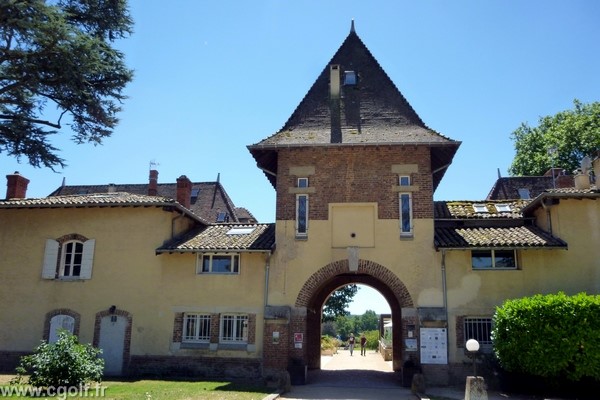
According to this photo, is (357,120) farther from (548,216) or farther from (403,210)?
(548,216)

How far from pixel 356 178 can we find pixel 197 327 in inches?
307

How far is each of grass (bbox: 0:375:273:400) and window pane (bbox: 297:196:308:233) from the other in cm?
553

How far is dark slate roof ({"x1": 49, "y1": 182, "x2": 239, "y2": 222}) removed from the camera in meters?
36.0

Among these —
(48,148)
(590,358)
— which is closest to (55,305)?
(48,148)

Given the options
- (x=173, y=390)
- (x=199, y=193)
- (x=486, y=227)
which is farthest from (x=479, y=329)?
(x=199, y=193)

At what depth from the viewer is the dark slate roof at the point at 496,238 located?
658 inches

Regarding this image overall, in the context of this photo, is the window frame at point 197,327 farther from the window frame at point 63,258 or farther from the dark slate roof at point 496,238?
the dark slate roof at point 496,238

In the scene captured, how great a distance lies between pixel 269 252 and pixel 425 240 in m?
5.40

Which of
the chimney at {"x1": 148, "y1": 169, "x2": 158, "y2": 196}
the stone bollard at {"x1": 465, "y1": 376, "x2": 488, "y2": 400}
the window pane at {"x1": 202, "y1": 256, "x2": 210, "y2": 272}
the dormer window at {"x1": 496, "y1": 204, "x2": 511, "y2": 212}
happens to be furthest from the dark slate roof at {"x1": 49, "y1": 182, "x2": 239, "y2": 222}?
the stone bollard at {"x1": 465, "y1": 376, "x2": 488, "y2": 400}

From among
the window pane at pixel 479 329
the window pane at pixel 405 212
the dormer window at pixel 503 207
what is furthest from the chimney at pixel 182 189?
the window pane at pixel 479 329

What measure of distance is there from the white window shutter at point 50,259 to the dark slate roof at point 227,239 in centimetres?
428

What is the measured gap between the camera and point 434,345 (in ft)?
55.1

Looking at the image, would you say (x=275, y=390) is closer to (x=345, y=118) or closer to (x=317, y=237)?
(x=317, y=237)

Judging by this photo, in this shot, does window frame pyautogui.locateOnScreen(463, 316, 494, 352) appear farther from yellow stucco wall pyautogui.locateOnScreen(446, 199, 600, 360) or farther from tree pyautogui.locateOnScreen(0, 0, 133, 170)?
tree pyautogui.locateOnScreen(0, 0, 133, 170)
